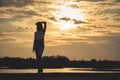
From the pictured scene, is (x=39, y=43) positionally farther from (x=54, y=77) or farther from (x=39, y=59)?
(x=54, y=77)

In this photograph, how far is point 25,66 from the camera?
36719 millimetres

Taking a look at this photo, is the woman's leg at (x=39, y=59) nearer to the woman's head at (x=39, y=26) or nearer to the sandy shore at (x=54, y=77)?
the woman's head at (x=39, y=26)

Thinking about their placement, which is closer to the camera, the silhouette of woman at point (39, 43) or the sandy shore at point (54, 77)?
the sandy shore at point (54, 77)

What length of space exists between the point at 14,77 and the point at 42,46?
353 cm

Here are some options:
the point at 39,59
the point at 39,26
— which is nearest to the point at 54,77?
the point at 39,59

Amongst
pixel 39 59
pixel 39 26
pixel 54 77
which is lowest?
pixel 54 77

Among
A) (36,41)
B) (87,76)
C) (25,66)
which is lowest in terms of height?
(25,66)

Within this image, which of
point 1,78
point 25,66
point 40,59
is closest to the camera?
point 1,78

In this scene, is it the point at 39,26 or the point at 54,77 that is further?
the point at 39,26

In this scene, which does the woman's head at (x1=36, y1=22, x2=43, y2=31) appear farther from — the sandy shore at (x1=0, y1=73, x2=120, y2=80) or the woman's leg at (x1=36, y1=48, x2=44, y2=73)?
the sandy shore at (x1=0, y1=73, x2=120, y2=80)

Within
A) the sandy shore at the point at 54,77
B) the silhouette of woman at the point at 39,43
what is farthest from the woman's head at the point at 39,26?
the sandy shore at the point at 54,77

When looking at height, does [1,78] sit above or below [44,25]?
below

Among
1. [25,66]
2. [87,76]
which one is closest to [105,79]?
[87,76]

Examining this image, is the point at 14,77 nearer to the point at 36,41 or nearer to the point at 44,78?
the point at 44,78
